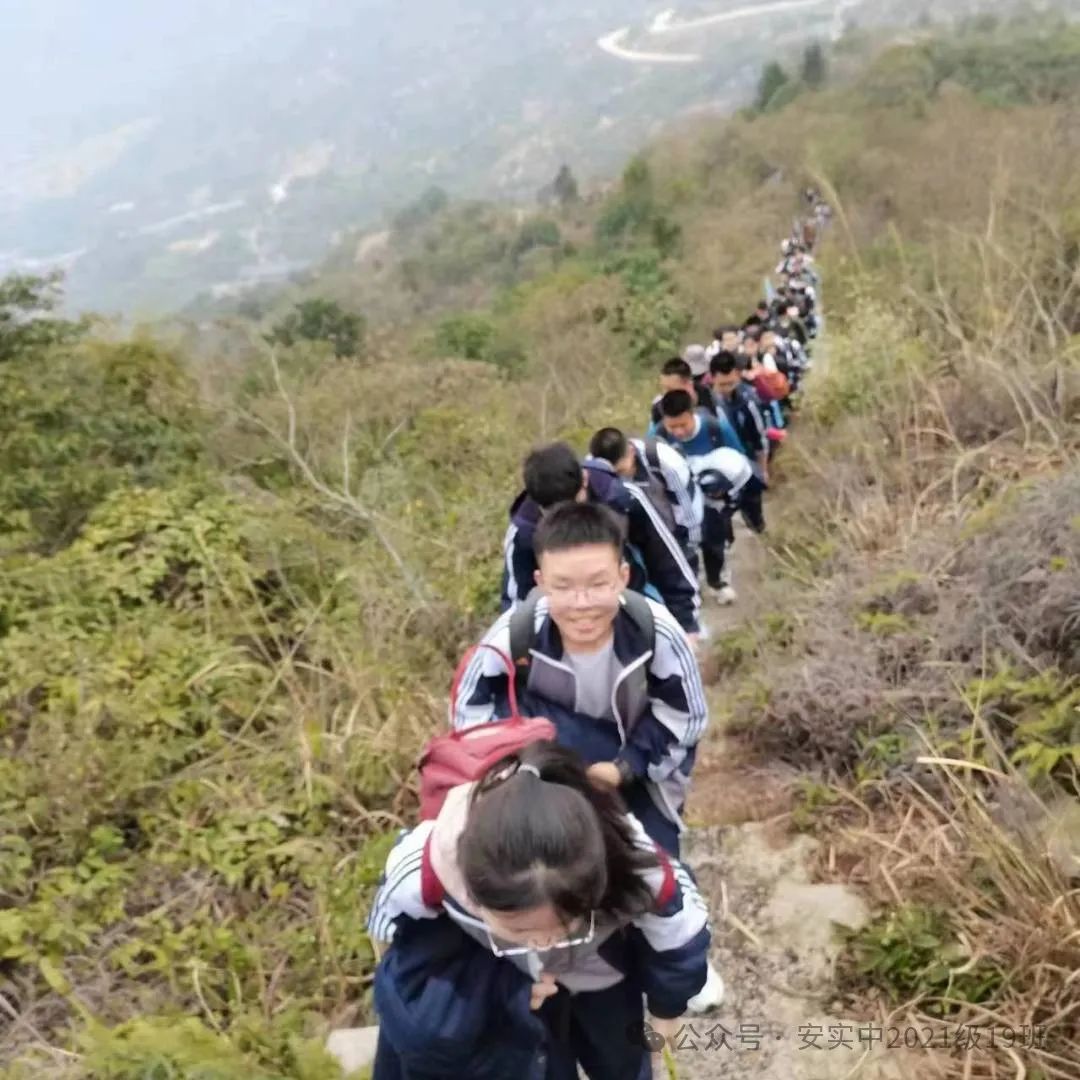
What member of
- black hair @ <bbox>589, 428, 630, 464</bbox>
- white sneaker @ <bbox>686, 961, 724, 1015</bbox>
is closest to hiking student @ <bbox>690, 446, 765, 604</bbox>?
black hair @ <bbox>589, 428, 630, 464</bbox>

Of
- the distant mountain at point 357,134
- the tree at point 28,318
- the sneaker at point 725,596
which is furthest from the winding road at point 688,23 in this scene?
the sneaker at point 725,596

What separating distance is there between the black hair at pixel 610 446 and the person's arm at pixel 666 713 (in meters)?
1.25

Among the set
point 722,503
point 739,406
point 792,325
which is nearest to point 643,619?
point 722,503

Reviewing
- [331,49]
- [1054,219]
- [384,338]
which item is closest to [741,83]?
[384,338]

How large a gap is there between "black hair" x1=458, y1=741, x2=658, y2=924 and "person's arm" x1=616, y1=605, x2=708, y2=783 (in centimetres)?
80

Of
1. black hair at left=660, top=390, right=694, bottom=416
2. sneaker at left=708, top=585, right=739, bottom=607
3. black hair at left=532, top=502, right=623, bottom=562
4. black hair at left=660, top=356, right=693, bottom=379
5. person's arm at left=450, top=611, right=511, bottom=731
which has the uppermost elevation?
black hair at left=532, top=502, right=623, bottom=562

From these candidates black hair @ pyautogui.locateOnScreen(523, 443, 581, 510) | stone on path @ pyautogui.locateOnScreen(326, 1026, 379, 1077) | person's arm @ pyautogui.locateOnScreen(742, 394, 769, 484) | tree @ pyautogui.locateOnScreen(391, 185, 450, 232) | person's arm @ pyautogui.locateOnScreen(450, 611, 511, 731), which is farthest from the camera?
tree @ pyautogui.locateOnScreen(391, 185, 450, 232)

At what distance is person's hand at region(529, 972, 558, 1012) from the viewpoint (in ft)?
5.25

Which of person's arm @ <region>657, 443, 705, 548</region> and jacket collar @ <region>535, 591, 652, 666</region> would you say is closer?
jacket collar @ <region>535, 591, 652, 666</region>

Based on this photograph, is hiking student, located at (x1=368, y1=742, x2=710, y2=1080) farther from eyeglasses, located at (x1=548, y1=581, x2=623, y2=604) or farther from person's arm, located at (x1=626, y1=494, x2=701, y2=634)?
person's arm, located at (x1=626, y1=494, x2=701, y2=634)

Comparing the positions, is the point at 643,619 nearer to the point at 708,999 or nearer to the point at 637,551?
the point at 637,551

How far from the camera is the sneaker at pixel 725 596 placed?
215 inches

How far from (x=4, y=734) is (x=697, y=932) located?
327 cm

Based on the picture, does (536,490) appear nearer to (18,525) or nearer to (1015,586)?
(1015,586)
